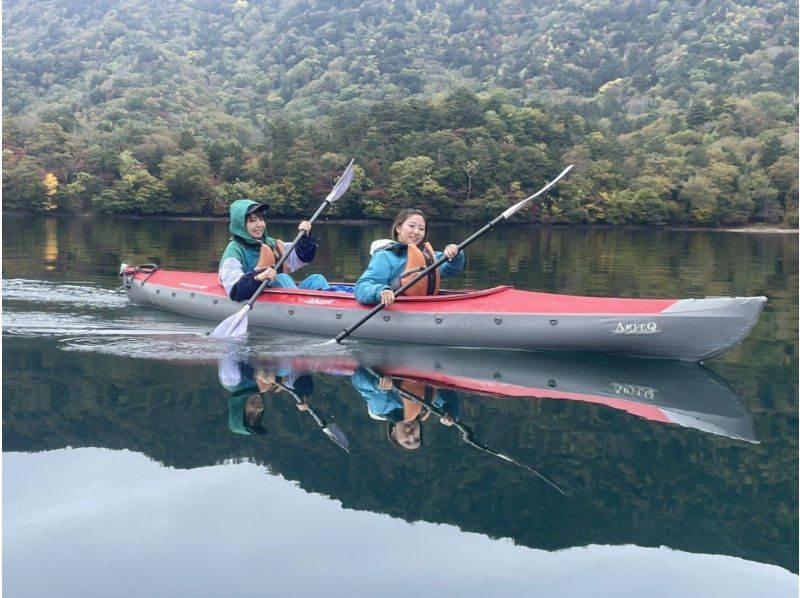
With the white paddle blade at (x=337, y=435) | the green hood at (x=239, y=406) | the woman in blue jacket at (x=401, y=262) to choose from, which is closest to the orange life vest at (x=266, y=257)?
the woman in blue jacket at (x=401, y=262)

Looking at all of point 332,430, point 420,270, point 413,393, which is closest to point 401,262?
point 420,270

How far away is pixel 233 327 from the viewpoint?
10336 mm

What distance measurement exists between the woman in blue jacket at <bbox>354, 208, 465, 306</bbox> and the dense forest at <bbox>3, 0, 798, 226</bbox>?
131ft

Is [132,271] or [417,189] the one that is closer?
[132,271]

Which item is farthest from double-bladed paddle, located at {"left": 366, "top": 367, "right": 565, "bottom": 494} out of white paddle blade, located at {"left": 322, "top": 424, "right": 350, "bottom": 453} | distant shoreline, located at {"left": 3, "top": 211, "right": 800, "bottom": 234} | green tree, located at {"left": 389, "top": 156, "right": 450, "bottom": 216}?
green tree, located at {"left": 389, "top": 156, "right": 450, "bottom": 216}

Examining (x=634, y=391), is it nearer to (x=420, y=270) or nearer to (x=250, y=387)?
(x=420, y=270)

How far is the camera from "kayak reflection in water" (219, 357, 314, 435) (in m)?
6.77

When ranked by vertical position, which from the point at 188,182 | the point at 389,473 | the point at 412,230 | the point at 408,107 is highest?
the point at 408,107

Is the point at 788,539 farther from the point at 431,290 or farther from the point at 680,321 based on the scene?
the point at 431,290

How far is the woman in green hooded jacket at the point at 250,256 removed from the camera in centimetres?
1084

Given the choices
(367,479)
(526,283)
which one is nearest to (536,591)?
(367,479)

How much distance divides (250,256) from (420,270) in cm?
247

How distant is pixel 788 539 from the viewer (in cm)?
481

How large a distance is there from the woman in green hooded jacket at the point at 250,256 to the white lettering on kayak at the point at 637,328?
398 cm
